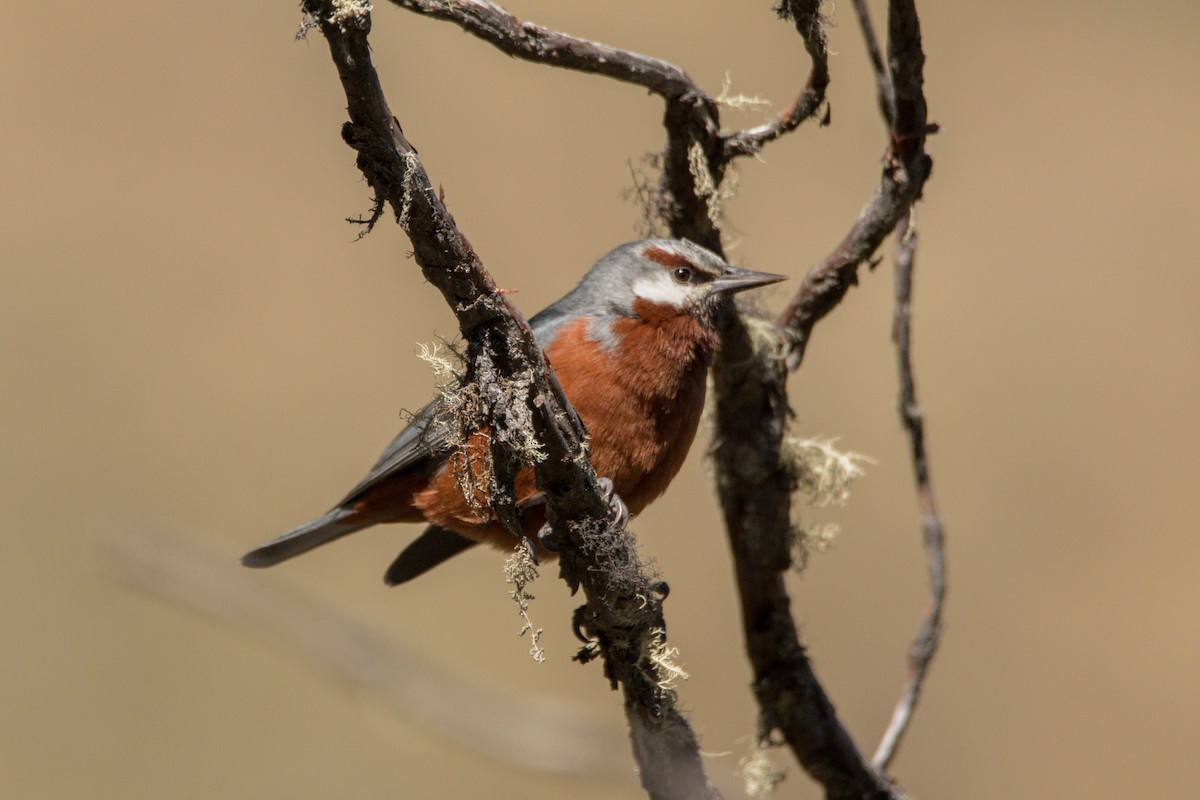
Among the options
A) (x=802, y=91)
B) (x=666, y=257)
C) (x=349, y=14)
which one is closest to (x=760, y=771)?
(x=666, y=257)

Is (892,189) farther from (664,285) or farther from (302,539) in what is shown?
(302,539)

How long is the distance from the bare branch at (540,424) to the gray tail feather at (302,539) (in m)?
1.60

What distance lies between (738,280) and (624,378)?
53cm

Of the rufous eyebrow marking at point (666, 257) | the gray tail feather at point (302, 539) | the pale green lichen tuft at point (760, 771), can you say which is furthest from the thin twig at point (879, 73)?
the gray tail feather at point (302, 539)

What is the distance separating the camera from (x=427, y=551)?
4.08m

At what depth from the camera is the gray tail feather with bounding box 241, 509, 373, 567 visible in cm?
413

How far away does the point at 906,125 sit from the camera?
3.05 meters

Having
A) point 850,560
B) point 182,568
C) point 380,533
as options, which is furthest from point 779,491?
point 380,533

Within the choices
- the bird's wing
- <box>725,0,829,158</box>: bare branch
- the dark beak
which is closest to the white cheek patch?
the dark beak

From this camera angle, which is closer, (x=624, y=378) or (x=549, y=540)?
(x=549, y=540)

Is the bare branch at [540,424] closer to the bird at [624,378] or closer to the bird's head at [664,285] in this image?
the bird at [624,378]

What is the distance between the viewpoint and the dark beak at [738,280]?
11.8 feet

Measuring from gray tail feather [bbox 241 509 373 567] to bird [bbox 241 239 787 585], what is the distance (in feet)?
0.87

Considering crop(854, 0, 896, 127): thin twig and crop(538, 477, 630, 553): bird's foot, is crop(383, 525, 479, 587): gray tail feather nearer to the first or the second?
crop(538, 477, 630, 553): bird's foot
